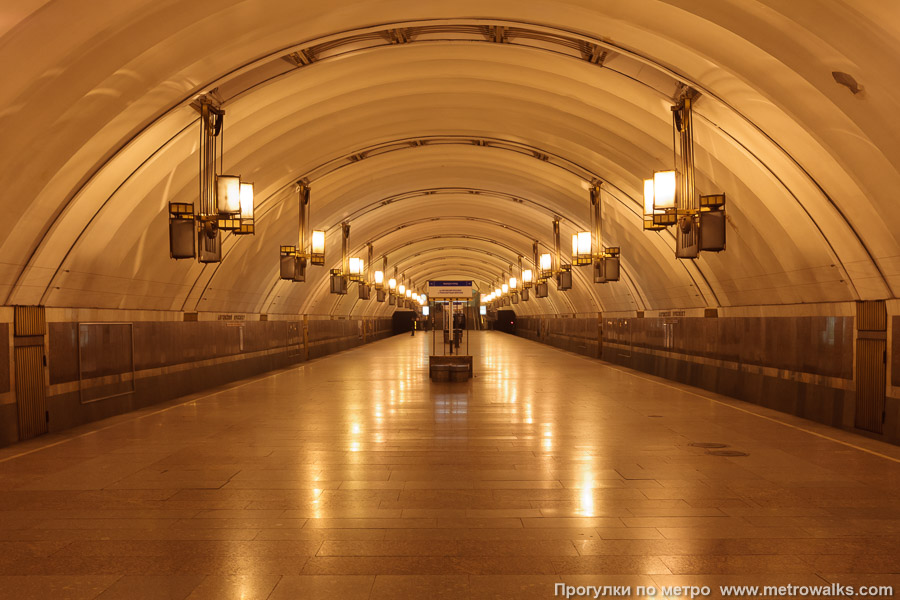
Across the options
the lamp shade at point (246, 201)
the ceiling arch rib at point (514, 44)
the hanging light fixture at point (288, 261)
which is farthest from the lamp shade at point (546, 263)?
the lamp shade at point (246, 201)

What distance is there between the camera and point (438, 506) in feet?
20.4

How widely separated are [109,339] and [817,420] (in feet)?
40.4

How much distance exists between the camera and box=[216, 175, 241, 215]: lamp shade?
11102 mm

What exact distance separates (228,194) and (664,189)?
6840 mm

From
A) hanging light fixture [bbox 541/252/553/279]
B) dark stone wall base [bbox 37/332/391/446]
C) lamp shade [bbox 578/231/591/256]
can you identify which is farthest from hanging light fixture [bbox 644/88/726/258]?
hanging light fixture [bbox 541/252/553/279]

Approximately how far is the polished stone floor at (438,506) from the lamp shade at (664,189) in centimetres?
342

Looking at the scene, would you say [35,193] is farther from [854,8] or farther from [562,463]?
[854,8]

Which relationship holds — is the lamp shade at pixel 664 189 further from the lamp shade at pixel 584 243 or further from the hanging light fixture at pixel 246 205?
the lamp shade at pixel 584 243

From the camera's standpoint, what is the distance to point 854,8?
21.1ft

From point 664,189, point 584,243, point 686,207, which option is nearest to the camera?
point 686,207

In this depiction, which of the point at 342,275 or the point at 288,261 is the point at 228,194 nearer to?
the point at 288,261

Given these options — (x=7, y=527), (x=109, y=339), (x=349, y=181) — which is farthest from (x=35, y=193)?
(x=349, y=181)

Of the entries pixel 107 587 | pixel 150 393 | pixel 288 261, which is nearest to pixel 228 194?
pixel 150 393

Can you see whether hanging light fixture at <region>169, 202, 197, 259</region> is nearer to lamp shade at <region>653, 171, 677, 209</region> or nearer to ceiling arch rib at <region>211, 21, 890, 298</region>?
ceiling arch rib at <region>211, 21, 890, 298</region>
